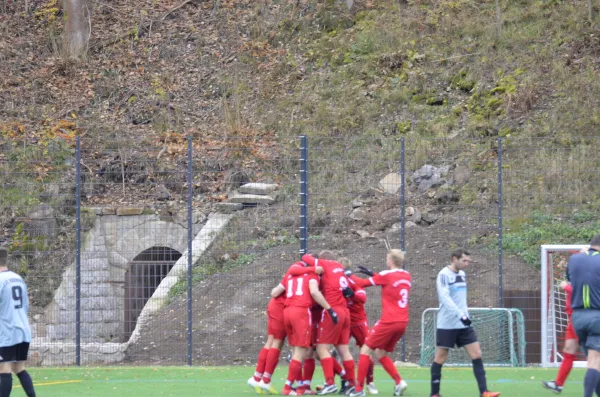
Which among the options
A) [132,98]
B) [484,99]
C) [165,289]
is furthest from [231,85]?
[165,289]

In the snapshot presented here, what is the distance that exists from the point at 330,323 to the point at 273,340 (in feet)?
2.57

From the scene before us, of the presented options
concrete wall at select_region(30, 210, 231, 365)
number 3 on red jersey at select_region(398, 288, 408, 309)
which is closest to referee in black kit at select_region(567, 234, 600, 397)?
number 3 on red jersey at select_region(398, 288, 408, 309)

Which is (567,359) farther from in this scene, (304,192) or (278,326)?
(304,192)

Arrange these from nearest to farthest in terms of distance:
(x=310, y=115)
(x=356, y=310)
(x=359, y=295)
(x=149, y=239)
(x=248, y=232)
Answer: (x=359, y=295)
(x=356, y=310)
(x=248, y=232)
(x=149, y=239)
(x=310, y=115)

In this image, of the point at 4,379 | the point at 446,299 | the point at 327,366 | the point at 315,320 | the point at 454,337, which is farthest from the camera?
the point at 315,320

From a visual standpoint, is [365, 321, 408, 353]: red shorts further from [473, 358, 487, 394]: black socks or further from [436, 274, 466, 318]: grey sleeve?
[473, 358, 487, 394]: black socks

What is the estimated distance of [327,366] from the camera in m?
9.82

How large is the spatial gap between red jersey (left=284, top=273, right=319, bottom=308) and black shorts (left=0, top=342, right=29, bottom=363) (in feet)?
10.0

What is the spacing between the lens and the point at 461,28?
22.5 metres

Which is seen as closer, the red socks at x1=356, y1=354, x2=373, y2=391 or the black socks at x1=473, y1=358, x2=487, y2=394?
the black socks at x1=473, y1=358, x2=487, y2=394

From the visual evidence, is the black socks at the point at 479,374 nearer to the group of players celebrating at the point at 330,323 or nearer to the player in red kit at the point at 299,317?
the group of players celebrating at the point at 330,323

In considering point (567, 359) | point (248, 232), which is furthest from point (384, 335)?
point (248, 232)

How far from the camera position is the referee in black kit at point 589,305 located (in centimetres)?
820

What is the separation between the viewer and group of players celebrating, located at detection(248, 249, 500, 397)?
964 cm
